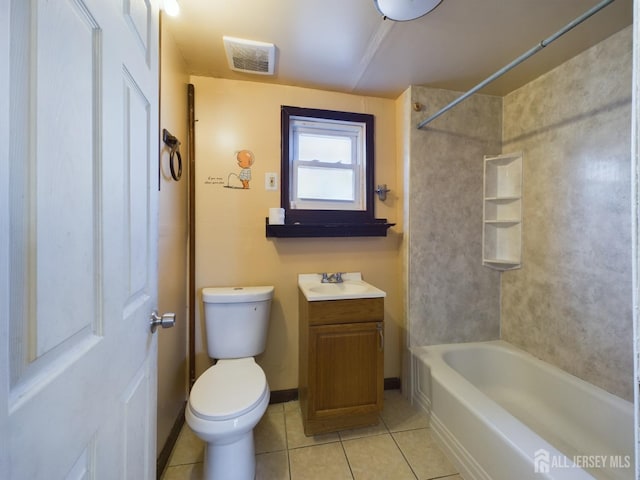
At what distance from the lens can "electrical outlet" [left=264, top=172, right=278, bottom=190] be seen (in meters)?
1.87

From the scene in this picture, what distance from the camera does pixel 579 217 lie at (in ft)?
5.09

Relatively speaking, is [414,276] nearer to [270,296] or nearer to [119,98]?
[270,296]

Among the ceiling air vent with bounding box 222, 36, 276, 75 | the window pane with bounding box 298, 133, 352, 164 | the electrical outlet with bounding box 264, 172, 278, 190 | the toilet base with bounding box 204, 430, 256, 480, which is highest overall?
the ceiling air vent with bounding box 222, 36, 276, 75

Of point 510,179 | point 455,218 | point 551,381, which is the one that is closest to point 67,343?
point 455,218

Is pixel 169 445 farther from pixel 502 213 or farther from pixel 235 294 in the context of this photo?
pixel 502 213

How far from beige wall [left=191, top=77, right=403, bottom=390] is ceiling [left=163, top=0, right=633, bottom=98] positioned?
0.14 meters

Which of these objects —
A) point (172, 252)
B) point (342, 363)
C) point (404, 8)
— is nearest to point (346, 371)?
point (342, 363)

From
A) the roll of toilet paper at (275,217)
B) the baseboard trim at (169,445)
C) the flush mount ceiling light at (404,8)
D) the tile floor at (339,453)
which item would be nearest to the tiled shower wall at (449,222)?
the tile floor at (339,453)

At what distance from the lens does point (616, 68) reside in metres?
1.37

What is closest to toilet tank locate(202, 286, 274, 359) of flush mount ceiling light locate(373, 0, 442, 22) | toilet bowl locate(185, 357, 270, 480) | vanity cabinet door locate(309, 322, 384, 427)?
toilet bowl locate(185, 357, 270, 480)

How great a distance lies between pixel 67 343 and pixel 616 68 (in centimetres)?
239

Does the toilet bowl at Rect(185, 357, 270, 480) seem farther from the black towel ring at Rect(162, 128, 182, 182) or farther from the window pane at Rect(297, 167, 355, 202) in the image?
the window pane at Rect(297, 167, 355, 202)

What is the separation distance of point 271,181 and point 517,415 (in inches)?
86.4

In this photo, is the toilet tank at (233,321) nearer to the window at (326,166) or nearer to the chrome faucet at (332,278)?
the chrome faucet at (332,278)
